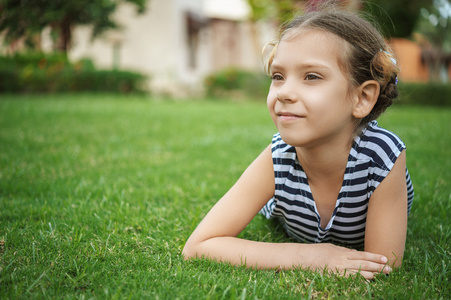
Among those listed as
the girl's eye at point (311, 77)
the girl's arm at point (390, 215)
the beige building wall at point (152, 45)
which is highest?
the beige building wall at point (152, 45)

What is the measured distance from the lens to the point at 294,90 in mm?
1720

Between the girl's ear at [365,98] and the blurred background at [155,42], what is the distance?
1.79ft

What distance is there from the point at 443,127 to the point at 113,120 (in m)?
5.89

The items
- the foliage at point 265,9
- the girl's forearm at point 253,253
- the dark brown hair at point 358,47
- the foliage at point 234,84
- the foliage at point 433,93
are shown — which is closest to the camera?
the dark brown hair at point 358,47

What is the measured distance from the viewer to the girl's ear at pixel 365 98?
1823 millimetres

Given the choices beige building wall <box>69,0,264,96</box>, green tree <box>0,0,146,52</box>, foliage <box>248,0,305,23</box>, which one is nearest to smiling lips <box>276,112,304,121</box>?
green tree <box>0,0,146,52</box>

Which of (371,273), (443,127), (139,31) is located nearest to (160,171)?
(371,273)

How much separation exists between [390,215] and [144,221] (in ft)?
4.75

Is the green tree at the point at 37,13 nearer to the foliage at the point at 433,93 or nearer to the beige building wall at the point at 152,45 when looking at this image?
the beige building wall at the point at 152,45

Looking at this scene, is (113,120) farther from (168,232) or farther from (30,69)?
→ (30,69)

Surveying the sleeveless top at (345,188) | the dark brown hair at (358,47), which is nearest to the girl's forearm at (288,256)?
the sleeveless top at (345,188)

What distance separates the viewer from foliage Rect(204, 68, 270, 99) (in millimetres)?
16328

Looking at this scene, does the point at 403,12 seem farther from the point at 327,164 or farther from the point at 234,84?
the point at 327,164

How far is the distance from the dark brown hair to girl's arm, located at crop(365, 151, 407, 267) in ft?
1.28
